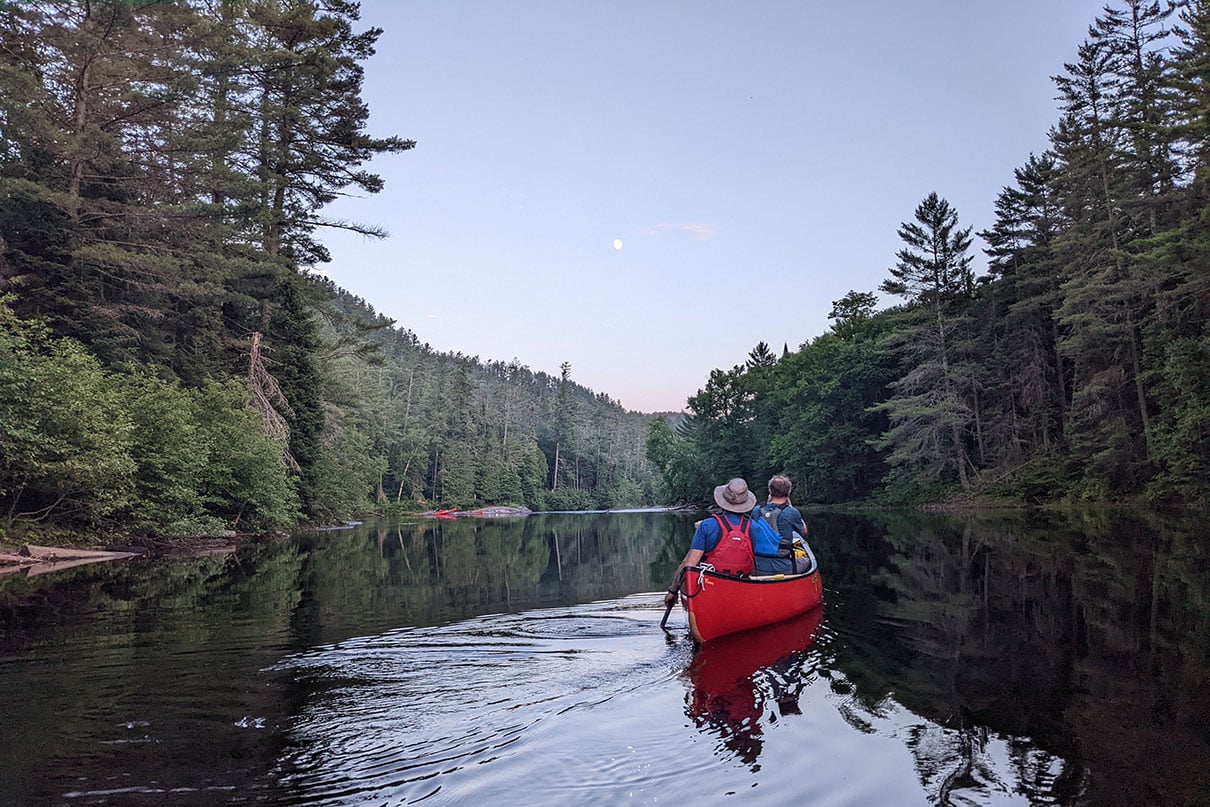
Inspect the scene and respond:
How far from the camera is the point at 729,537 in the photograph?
8.72 m

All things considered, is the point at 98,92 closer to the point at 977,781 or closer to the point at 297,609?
the point at 297,609

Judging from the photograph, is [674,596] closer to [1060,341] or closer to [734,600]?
[734,600]

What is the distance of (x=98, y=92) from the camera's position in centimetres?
2153

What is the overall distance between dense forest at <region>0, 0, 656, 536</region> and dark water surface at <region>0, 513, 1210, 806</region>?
20.6 feet

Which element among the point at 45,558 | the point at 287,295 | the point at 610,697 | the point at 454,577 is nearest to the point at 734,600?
the point at 610,697

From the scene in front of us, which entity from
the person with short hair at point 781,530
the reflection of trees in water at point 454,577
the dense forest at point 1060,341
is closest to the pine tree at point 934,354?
the dense forest at point 1060,341

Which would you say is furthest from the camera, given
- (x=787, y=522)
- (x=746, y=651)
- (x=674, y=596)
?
(x=787, y=522)

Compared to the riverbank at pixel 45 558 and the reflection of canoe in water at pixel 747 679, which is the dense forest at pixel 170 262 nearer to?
the riverbank at pixel 45 558

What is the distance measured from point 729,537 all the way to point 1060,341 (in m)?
32.9

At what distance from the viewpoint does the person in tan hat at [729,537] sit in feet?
28.2

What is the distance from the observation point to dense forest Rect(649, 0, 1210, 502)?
27109mm

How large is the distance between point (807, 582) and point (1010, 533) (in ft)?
A: 47.2

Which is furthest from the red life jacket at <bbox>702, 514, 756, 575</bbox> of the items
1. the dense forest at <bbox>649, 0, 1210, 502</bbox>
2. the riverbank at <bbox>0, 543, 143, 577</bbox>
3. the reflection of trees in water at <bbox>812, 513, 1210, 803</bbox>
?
the dense forest at <bbox>649, 0, 1210, 502</bbox>

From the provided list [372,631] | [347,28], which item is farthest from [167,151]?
[372,631]
